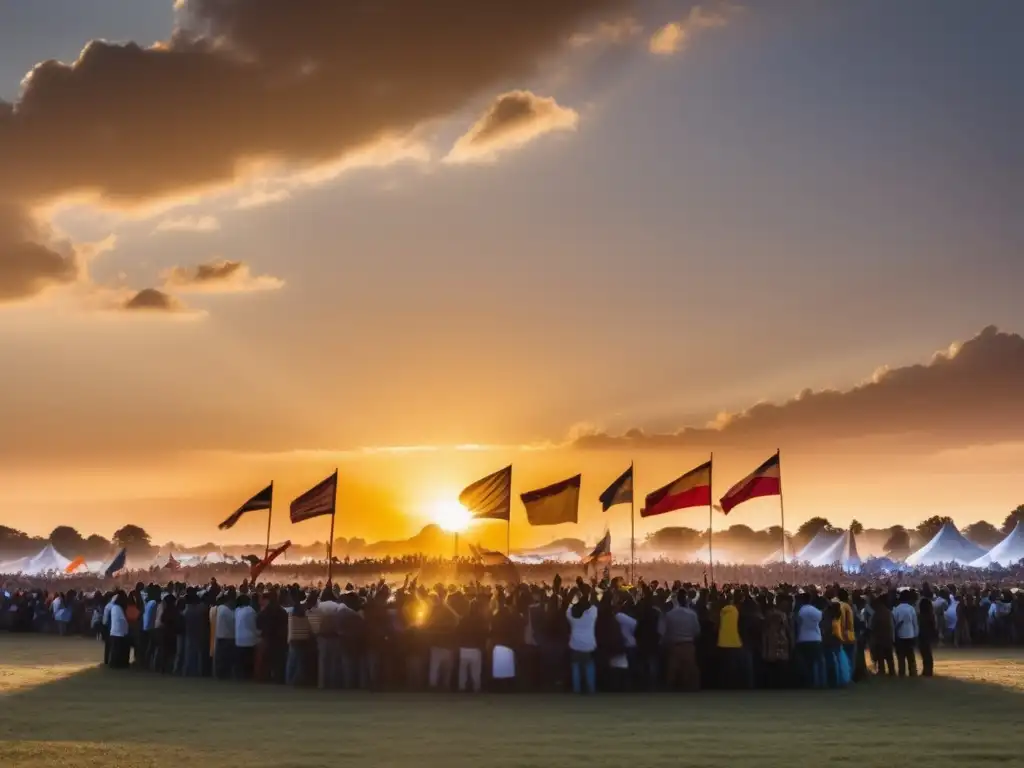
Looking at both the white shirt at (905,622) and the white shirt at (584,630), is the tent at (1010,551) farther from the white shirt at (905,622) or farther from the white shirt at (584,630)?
the white shirt at (584,630)

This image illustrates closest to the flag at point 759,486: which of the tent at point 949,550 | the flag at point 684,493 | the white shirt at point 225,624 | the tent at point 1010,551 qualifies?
the flag at point 684,493

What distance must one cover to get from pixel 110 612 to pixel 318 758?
15.9 m

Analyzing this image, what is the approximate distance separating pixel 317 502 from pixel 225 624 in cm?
1022

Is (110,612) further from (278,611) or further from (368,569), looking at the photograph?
(368,569)

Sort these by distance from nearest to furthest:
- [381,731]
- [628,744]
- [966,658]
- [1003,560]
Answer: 1. [628,744]
2. [381,731]
3. [966,658]
4. [1003,560]

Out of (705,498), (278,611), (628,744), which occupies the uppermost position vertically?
(705,498)

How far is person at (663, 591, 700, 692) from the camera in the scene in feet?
77.0

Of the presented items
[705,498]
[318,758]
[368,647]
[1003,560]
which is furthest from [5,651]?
[1003,560]

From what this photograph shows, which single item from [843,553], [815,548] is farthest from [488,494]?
[815,548]

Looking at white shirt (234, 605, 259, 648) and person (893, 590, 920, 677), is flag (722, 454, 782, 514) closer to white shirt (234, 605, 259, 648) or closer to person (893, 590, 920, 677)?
person (893, 590, 920, 677)

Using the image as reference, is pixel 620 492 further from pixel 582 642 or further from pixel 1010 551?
pixel 1010 551

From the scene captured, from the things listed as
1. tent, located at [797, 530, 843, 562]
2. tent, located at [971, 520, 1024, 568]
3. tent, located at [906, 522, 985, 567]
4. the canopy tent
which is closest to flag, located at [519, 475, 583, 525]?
tent, located at [971, 520, 1024, 568]

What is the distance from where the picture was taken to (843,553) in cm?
8775

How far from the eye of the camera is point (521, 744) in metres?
16.6
